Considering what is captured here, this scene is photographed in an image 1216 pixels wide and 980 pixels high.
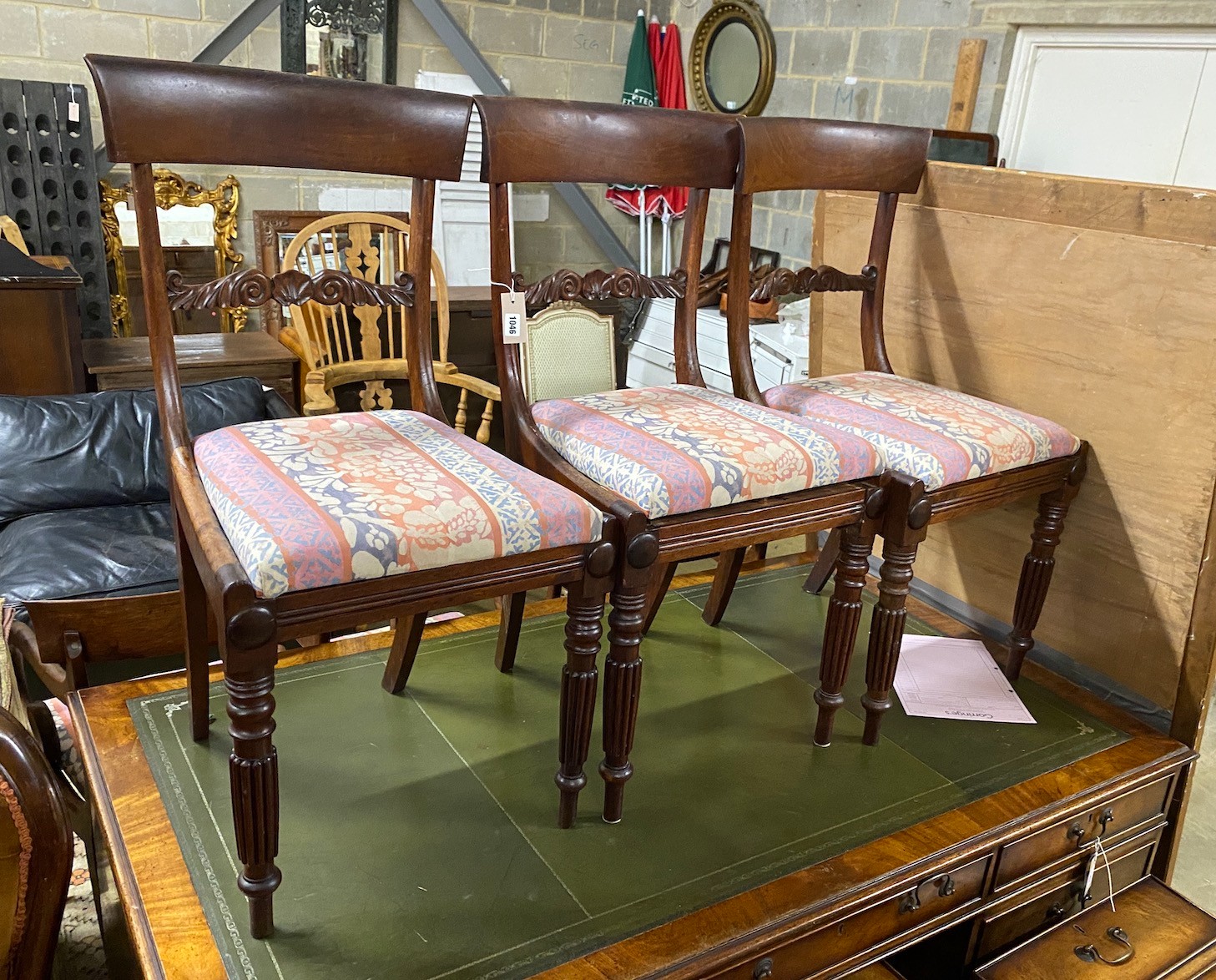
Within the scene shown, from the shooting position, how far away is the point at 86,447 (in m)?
2.14

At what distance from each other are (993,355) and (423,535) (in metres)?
1.12

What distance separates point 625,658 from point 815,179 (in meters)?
0.86

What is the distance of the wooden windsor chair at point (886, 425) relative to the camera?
4.62ft

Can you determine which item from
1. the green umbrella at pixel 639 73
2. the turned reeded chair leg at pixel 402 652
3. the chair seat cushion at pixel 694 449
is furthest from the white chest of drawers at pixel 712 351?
the turned reeded chair leg at pixel 402 652

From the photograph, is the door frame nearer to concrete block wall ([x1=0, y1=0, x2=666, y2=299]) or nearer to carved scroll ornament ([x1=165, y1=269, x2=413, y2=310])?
concrete block wall ([x1=0, y1=0, x2=666, y2=299])

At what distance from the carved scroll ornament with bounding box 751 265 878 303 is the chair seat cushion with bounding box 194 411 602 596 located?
60cm

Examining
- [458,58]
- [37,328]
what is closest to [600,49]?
[458,58]

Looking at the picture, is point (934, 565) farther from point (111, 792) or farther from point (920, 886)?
point (111, 792)

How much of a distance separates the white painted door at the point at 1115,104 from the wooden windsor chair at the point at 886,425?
130 centimetres

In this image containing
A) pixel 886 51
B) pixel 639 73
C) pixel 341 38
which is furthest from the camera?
pixel 639 73

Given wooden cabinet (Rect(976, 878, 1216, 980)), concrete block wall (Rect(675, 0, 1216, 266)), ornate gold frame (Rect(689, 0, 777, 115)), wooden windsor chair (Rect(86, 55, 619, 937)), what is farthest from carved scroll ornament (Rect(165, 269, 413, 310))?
ornate gold frame (Rect(689, 0, 777, 115))

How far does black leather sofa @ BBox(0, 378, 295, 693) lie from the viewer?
1.77 metres

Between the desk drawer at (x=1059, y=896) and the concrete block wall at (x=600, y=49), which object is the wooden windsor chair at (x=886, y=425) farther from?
the concrete block wall at (x=600, y=49)

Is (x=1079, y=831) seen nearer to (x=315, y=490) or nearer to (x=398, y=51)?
(x=315, y=490)
